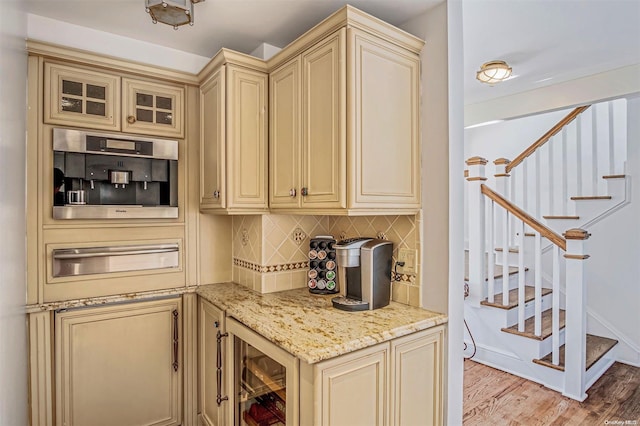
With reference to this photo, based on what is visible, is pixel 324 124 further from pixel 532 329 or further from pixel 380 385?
pixel 532 329

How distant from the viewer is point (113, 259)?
212 cm

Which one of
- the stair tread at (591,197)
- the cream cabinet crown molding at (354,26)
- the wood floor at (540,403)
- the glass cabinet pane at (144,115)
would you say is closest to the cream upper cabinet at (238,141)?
the cream cabinet crown molding at (354,26)

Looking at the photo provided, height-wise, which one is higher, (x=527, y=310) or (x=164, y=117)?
(x=164, y=117)

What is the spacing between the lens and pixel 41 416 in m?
1.91

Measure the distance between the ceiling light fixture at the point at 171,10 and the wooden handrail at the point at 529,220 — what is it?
2.83m

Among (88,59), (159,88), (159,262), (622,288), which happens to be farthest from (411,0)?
(622,288)

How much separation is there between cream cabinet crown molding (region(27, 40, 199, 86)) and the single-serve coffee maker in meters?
1.49

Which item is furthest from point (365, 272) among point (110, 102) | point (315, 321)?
point (110, 102)

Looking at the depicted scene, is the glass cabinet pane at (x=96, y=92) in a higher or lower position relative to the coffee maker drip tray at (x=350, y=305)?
higher

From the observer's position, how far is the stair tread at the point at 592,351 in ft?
9.68

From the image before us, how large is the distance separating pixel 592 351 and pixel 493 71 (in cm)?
262

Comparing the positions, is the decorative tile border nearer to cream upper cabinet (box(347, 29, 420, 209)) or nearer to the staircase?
cream upper cabinet (box(347, 29, 420, 209))

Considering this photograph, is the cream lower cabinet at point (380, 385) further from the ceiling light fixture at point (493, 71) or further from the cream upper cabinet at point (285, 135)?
the ceiling light fixture at point (493, 71)

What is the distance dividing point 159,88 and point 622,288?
14.5 ft
